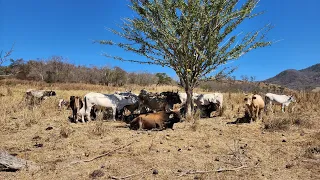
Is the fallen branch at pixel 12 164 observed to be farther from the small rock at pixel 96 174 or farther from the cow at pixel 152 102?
the cow at pixel 152 102

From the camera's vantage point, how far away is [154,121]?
9.43m

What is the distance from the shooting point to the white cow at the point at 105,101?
11938 mm

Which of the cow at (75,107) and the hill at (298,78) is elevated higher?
the hill at (298,78)

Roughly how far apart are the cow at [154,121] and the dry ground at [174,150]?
31 cm

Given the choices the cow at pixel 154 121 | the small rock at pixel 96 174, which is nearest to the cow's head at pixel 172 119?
the cow at pixel 154 121

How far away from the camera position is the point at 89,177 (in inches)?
206

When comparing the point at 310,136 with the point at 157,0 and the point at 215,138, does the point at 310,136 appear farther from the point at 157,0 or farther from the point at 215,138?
the point at 157,0

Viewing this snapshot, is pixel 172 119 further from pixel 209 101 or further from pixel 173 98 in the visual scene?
pixel 173 98

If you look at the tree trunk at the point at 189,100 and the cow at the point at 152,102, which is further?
the cow at the point at 152,102

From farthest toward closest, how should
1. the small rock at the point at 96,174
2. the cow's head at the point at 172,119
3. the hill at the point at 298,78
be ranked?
the hill at the point at 298,78, the cow's head at the point at 172,119, the small rock at the point at 96,174

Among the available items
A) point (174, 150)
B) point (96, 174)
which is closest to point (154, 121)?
point (174, 150)

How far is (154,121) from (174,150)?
8.92 ft

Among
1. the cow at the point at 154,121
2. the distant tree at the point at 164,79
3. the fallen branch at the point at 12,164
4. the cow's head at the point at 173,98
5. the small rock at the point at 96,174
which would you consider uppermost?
the distant tree at the point at 164,79

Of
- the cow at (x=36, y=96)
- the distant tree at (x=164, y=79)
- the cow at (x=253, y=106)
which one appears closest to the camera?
the cow at (x=253, y=106)
